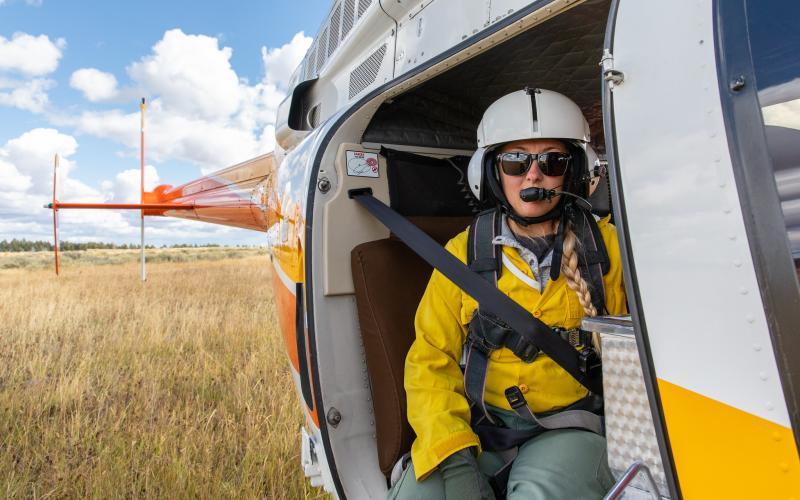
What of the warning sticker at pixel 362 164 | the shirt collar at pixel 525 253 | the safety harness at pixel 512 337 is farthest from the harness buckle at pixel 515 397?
the warning sticker at pixel 362 164

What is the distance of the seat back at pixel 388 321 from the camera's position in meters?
1.89

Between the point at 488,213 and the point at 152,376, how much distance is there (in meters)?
3.83

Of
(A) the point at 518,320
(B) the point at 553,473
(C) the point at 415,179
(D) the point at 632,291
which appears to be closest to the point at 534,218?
(A) the point at 518,320

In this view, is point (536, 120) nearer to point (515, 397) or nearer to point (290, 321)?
point (515, 397)

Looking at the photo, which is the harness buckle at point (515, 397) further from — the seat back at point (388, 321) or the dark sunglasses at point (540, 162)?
the dark sunglasses at point (540, 162)

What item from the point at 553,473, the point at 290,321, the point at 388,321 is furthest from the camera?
the point at 290,321

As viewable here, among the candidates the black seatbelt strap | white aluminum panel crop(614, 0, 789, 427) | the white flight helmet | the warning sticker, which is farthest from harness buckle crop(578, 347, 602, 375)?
the warning sticker

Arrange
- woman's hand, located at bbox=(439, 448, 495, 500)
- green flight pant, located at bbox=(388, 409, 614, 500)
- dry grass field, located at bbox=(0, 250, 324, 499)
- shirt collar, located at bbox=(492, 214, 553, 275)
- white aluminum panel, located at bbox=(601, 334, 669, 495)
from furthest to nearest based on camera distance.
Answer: dry grass field, located at bbox=(0, 250, 324, 499) → shirt collar, located at bbox=(492, 214, 553, 275) → woman's hand, located at bbox=(439, 448, 495, 500) → green flight pant, located at bbox=(388, 409, 614, 500) → white aluminum panel, located at bbox=(601, 334, 669, 495)

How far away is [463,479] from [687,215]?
3.18 ft

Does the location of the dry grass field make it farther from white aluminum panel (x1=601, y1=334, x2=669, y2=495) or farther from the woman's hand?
white aluminum panel (x1=601, y1=334, x2=669, y2=495)

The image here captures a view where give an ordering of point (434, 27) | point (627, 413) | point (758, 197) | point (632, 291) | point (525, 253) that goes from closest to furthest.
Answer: point (758, 197) → point (632, 291) → point (627, 413) → point (525, 253) → point (434, 27)

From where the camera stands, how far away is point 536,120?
5.17 ft

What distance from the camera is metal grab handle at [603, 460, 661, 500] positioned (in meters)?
0.95

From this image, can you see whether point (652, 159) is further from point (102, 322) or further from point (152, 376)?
point (102, 322)
